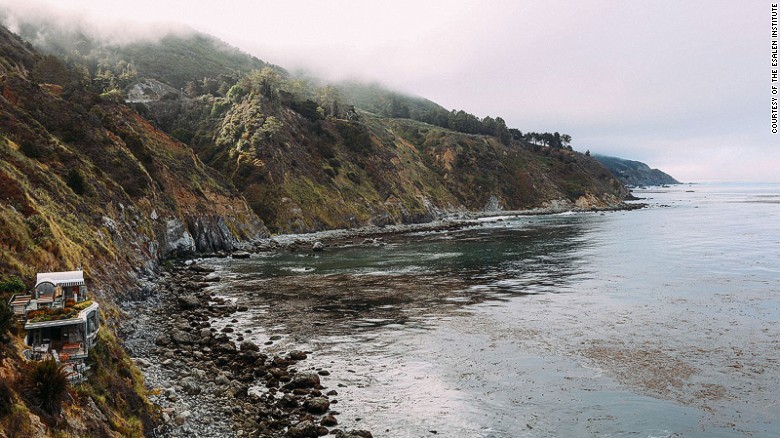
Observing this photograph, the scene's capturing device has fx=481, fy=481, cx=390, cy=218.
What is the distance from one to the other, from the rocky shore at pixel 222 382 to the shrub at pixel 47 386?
5400 mm

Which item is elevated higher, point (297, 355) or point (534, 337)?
point (297, 355)

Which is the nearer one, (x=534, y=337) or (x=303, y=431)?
(x=303, y=431)

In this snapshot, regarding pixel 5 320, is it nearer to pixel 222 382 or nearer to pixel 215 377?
pixel 222 382

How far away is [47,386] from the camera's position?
15664 millimetres

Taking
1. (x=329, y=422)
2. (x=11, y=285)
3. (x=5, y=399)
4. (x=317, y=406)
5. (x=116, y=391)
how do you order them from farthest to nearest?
1. (x=317, y=406)
2. (x=329, y=422)
3. (x=11, y=285)
4. (x=116, y=391)
5. (x=5, y=399)

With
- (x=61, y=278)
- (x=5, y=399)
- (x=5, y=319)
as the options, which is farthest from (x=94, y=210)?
(x=5, y=399)

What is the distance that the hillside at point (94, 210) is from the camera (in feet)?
58.4

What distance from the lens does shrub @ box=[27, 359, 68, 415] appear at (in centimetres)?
1539

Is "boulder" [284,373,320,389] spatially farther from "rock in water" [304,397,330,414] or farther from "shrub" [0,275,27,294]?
"shrub" [0,275,27,294]

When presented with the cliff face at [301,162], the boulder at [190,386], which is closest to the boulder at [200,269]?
the boulder at [190,386]

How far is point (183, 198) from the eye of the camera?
81.1m

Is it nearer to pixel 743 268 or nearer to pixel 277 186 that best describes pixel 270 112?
pixel 277 186

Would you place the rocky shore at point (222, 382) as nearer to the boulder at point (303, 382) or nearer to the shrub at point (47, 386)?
the boulder at point (303, 382)

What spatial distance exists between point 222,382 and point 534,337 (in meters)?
22.6
